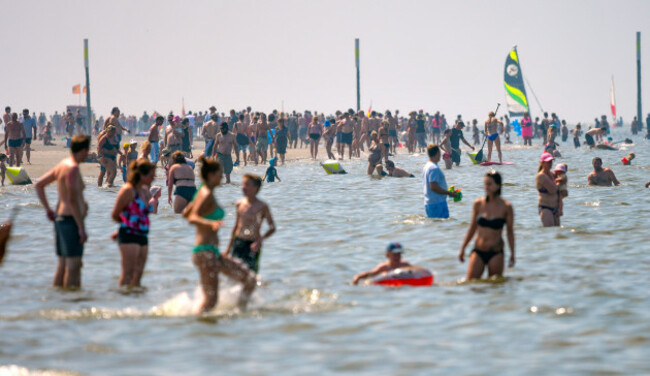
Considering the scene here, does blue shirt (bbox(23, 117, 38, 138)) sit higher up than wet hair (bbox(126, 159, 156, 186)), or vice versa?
blue shirt (bbox(23, 117, 38, 138))

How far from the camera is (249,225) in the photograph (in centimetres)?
1037

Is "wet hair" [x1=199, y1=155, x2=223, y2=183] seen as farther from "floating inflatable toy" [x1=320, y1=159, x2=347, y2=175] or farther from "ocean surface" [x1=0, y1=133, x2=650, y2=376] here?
"floating inflatable toy" [x1=320, y1=159, x2=347, y2=175]

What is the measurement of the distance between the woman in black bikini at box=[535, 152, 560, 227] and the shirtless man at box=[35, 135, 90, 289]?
21.8 feet

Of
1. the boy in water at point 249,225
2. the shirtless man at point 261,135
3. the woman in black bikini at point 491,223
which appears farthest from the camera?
the shirtless man at point 261,135

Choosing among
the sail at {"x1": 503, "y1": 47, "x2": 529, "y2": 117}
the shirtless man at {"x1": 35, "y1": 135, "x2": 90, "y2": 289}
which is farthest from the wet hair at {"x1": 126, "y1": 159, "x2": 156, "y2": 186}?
the sail at {"x1": 503, "y1": 47, "x2": 529, "y2": 117}

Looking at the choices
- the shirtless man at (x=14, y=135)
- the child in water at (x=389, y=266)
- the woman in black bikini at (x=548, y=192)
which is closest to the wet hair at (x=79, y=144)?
the child in water at (x=389, y=266)

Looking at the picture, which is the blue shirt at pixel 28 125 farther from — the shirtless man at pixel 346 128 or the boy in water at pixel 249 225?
the boy in water at pixel 249 225

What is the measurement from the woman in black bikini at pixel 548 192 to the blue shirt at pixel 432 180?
153 cm

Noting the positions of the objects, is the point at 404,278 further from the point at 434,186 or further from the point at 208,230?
the point at 434,186

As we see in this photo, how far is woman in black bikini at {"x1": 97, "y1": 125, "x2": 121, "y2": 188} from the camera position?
23.2 m

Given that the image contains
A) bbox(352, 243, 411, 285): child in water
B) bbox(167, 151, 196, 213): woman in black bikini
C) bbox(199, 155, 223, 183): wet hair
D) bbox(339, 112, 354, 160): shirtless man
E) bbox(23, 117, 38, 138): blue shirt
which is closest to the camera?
bbox(199, 155, 223, 183): wet hair

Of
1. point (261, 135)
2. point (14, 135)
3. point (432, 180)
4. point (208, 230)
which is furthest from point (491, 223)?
point (261, 135)

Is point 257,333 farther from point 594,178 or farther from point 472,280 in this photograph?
point 594,178

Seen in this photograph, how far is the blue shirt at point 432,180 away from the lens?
15586 millimetres
